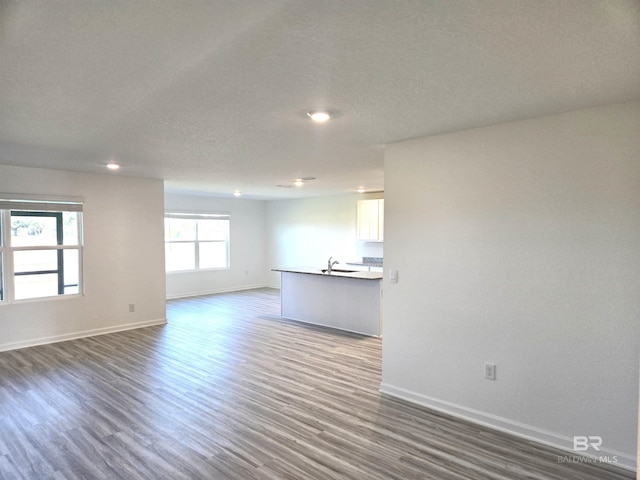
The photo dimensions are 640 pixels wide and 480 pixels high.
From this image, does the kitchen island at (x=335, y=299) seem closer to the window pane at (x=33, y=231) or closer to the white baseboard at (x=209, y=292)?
the white baseboard at (x=209, y=292)

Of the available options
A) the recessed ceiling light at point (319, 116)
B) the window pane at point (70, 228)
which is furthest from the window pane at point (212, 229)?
the recessed ceiling light at point (319, 116)

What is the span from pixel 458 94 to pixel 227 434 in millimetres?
2816

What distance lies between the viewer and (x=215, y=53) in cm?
182

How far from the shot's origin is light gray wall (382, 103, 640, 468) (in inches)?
100.0

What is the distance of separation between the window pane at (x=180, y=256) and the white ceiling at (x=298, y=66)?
17.9 ft

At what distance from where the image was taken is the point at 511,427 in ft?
9.62

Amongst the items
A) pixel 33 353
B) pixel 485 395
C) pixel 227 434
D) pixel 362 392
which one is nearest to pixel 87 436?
pixel 227 434

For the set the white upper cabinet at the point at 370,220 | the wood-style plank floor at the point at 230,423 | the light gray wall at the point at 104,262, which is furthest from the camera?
the white upper cabinet at the point at 370,220

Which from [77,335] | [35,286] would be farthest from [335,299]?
[35,286]

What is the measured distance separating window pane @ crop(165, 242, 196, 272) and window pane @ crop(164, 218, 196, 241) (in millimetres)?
161

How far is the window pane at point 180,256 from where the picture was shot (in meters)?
8.85

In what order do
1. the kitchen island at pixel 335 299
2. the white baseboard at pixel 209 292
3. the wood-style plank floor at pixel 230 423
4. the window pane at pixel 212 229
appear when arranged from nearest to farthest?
1. the wood-style plank floor at pixel 230 423
2. the kitchen island at pixel 335 299
3. the white baseboard at pixel 209 292
4. the window pane at pixel 212 229

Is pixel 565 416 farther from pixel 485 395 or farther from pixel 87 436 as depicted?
pixel 87 436

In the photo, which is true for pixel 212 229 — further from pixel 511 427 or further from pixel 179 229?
pixel 511 427
